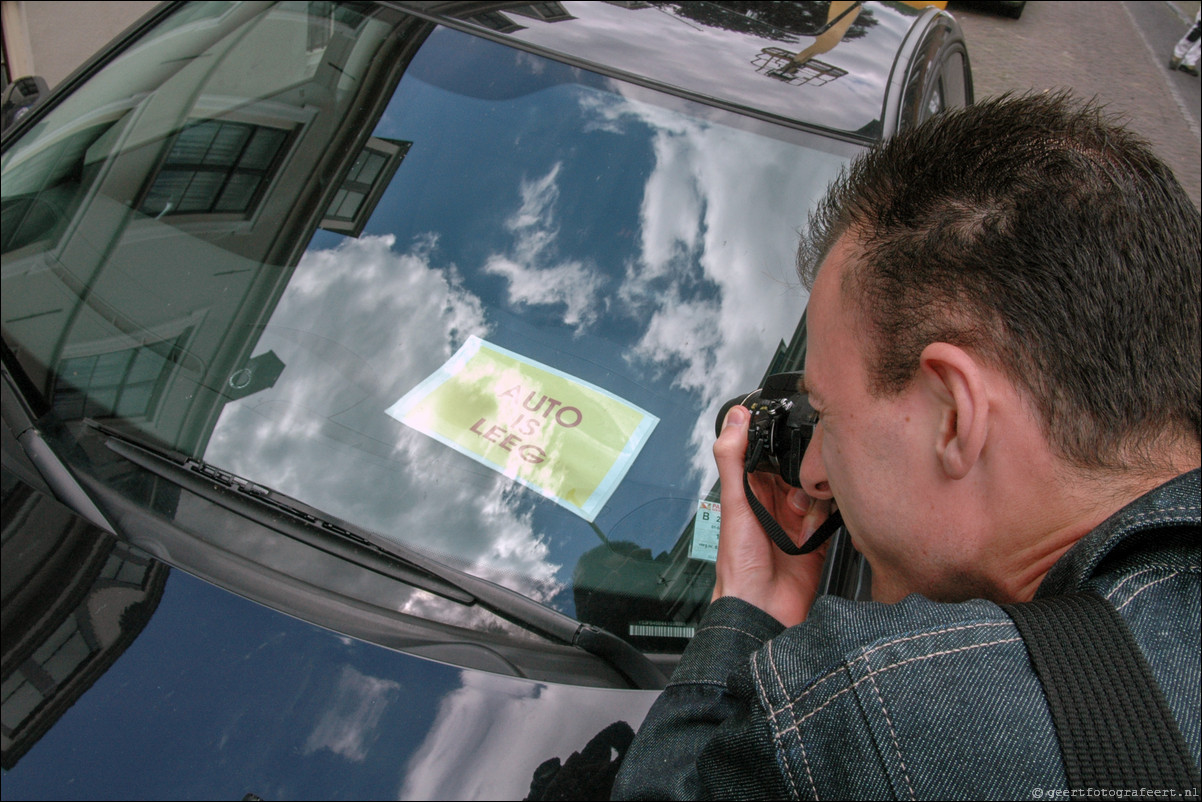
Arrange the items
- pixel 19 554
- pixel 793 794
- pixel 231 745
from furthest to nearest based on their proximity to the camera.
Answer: pixel 19 554 < pixel 231 745 < pixel 793 794

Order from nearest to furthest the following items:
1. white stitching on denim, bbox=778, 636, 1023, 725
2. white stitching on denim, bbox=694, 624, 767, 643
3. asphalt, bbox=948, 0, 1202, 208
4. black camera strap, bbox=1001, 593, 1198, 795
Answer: black camera strap, bbox=1001, 593, 1198, 795, white stitching on denim, bbox=778, 636, 1023, 725, white stitching on denim, bbox=694, 624, 767, 643, asphalt, bbox=948, 0, 1202, 208

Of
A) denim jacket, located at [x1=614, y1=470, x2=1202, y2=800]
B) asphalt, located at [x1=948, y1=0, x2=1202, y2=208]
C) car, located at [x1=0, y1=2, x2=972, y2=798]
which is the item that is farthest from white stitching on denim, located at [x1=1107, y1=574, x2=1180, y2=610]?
asphalt, located at [x1=948, y1=0, x2=1202, y2=208]

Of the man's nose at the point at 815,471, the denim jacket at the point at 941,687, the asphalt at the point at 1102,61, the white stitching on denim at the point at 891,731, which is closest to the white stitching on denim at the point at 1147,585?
the denim jacket at the point at 941,687

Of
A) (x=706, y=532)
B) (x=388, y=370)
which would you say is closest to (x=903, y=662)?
(x=706, y=532)

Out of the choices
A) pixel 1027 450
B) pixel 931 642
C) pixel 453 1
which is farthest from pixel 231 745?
pixel 453 1

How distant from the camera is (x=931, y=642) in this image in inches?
26.5

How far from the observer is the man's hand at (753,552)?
111 cm

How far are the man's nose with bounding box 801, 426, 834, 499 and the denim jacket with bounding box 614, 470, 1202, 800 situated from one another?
259 millimetres

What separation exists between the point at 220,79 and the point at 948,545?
1.81 metres

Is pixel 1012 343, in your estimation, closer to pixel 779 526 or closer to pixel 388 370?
pixel 779 526

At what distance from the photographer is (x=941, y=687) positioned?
0.65 metres

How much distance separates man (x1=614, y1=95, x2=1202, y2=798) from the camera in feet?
2.12

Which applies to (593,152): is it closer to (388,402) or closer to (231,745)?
(388,402)

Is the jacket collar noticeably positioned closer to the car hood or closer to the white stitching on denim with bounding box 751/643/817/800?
the white stitching on denim with bounding box 751/643/817/800
